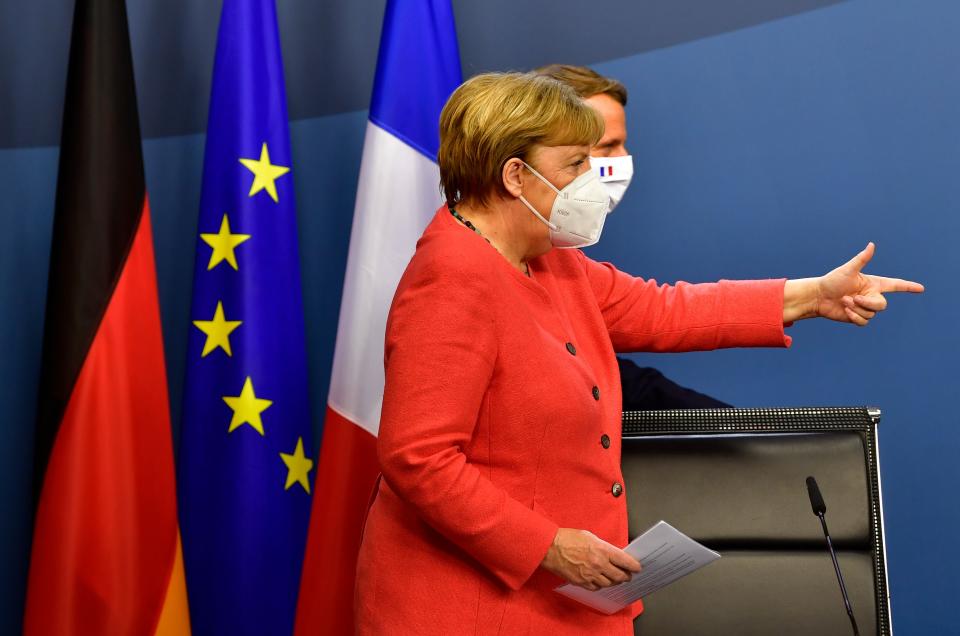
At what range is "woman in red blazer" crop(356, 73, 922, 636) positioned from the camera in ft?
4.52

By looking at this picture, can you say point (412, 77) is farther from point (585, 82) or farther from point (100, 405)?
point (100, 405)

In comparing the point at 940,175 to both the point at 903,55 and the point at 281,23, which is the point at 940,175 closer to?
the point at 903,55

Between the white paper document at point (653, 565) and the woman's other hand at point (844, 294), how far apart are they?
1.58ft

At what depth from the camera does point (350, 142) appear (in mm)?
3041

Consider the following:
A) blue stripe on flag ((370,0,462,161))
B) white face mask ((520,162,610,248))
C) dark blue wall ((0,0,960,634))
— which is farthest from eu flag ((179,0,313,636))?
white face mask ((520,162,610,248))

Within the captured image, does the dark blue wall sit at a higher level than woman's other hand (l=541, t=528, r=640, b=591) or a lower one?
higher

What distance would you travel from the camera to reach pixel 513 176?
4.97ft

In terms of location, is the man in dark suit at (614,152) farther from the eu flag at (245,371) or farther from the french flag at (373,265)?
the eu flag at (245,371)

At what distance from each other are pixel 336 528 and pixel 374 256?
2.04 ft

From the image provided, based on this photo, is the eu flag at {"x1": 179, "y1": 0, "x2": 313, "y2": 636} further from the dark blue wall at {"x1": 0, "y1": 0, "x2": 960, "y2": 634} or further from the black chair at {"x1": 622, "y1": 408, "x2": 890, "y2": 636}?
the black chair at {"x1": 622, "y1": 408, "x2": 890, "y2": 636}

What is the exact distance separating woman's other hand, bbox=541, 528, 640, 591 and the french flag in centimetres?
116

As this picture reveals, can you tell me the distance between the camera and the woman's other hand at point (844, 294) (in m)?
1.66

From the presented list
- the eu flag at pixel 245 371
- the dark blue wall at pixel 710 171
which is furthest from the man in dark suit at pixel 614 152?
the eu flag at pixel 245 371

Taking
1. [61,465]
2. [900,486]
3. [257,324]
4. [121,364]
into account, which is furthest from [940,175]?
[61,465]
